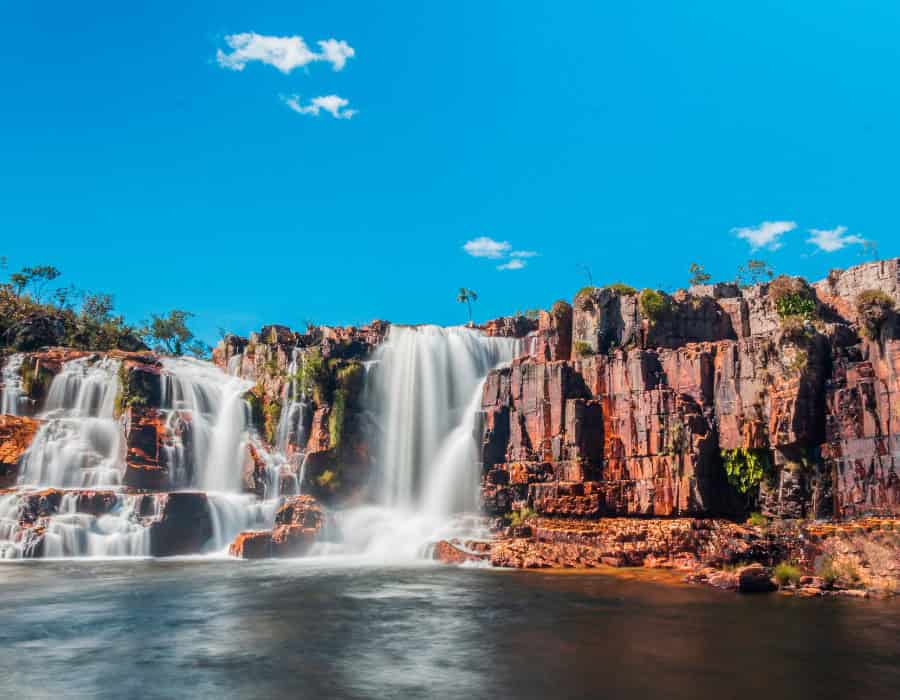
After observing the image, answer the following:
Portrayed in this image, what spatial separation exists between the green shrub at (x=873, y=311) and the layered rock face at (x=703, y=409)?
220 millimetres

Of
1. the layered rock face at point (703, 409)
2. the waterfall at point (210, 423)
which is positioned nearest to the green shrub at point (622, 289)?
the layered rock face at point (703, 409)

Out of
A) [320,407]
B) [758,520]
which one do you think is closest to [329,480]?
[320,407]

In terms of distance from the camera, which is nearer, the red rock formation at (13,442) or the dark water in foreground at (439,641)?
the dark water in foreground at (439,641)

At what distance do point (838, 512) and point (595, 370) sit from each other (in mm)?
16613

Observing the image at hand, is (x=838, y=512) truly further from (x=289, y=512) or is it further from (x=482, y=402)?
(x=289, y=512)

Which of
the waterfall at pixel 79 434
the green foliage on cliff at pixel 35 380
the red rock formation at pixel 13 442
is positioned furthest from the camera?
the green foliage on cliff at pixel 35 380

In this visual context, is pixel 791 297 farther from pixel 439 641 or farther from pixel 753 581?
pixel 439 641

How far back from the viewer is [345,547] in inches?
1999

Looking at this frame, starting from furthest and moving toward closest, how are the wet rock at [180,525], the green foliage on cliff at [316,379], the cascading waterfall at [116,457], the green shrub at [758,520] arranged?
1. the green foliage on cliff at [316,379]
2. the wet rock at [180,525]
3. the cascading waterfall at [116,457]
4. the green shrub at [758,520]

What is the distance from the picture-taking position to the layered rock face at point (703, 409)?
39719 millimetres

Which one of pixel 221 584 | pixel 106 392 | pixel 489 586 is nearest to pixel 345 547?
pixel 221 584

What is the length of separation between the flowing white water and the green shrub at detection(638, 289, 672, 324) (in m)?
11.9

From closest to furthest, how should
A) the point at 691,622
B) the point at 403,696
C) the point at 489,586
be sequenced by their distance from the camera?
the point at 403,696, the point at 691,622, the point at 489,586

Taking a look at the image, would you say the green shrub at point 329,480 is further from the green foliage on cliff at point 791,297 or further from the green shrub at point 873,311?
the green shrub at point 873,311
